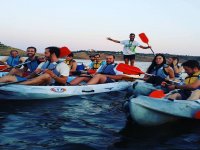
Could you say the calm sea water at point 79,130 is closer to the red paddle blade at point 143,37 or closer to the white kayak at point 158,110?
the white kayak at point 158,110

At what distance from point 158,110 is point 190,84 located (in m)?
1.48

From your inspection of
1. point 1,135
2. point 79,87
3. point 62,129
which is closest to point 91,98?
point 79,87

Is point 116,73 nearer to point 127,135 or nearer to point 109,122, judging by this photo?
point 109,122

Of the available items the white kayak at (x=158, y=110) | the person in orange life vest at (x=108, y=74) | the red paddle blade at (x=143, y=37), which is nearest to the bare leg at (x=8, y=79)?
the person in orange life vest at (x=108, y=74)

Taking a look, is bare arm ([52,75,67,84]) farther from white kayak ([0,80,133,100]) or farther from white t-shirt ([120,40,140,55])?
white t-shirt ([120,40,140,55])

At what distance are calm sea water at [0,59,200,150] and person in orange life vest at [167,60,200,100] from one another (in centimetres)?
76

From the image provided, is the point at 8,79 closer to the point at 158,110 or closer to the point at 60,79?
the point at 60,79

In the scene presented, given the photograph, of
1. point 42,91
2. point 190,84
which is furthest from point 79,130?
point 42,91

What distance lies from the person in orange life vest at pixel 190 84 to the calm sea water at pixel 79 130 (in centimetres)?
76

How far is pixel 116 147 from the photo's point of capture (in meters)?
5.75

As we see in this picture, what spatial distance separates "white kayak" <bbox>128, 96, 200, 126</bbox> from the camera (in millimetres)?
6730

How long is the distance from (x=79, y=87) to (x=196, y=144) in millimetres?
5856

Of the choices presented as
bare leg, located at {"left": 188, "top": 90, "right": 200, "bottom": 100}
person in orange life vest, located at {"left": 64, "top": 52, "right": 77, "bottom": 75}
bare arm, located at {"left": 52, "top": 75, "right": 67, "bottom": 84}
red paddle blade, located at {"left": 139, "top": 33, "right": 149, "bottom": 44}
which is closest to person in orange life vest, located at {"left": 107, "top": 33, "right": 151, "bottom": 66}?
red paddle blade, located at {"left": 139, "top": 33, "right": 149, "bottom": 44}

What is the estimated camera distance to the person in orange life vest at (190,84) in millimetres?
7750
